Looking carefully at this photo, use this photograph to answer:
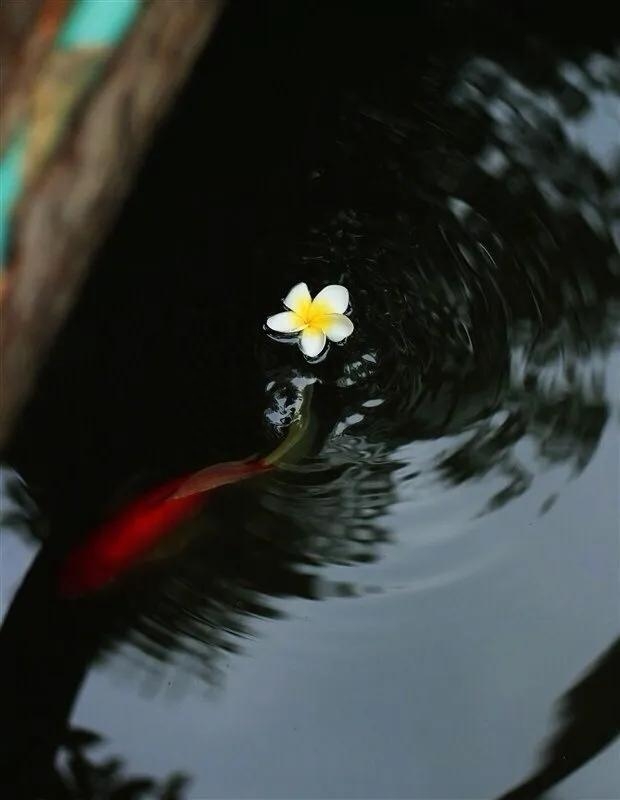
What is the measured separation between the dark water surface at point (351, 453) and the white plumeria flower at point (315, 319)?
31 mm

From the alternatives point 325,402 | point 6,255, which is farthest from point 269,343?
point 6,255

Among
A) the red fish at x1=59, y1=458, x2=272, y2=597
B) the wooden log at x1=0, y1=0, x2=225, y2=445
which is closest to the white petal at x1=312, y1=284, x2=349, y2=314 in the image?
the red fish at x1=59, y1=458, x2=272, y2=597

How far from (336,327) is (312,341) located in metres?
0.04

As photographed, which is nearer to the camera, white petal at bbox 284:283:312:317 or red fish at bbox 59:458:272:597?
red fish at bbox 59:458:272:597

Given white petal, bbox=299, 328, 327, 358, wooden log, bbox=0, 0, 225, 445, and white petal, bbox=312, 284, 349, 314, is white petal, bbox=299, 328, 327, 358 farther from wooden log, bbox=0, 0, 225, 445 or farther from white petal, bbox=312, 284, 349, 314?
wooden log, bbox=0, 0, 225, 445

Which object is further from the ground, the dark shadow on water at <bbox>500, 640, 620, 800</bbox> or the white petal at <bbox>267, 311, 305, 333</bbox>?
the white petal at <bbox>267, 311, 305, 333</bbox>

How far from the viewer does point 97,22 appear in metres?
1.34

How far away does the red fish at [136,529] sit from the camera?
126 centimetres

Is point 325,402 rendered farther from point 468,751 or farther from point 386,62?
point 386,62

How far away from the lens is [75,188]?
1.40 m

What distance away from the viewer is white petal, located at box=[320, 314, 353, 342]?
1380 mm

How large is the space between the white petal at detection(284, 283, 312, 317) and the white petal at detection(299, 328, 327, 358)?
29 millimetres

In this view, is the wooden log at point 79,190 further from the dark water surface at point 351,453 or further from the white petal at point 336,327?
the white petal at point 336,327

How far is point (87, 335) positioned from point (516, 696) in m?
0.82
